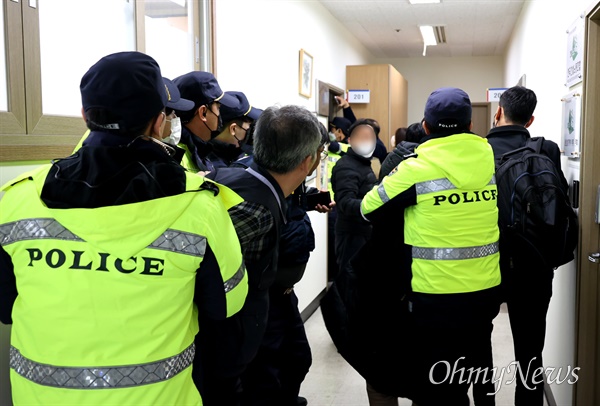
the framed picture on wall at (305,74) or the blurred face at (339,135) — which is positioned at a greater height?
the framed picture on wall at (305,74)

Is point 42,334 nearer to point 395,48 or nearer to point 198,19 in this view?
point 198,19

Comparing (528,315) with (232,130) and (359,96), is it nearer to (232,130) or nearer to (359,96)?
(232,130)

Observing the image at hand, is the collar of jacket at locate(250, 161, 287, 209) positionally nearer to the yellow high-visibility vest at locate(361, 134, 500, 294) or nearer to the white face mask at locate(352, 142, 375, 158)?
the yellow high-visibility vest at locate(361, 134, 500, 294)

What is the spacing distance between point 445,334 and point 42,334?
1.58 m

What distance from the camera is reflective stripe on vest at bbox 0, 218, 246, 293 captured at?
110cm

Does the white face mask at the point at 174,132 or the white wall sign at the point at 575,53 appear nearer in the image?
the white face mask at the point at 174,132

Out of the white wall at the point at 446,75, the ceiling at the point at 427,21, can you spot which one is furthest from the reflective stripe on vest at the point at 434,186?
the white wall at the point at 446,75

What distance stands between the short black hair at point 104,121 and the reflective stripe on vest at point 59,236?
8.8 inches

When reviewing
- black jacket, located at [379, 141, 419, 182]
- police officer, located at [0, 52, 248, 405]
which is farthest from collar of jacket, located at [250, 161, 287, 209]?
black jacket, located at [379, 141, 419, 182]

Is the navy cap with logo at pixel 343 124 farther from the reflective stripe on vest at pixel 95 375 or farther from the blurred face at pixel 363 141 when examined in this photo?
the reflective stripe on vest at pixel 95 375

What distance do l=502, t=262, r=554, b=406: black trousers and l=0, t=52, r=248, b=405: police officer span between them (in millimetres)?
1756

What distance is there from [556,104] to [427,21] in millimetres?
3753

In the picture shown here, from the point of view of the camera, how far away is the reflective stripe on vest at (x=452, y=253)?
2180 mm

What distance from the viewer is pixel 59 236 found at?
1.10m
